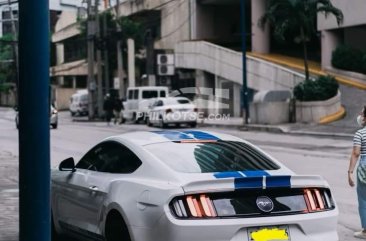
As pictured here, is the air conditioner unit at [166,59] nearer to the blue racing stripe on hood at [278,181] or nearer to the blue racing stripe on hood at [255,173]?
the blue racing stripe on hood at [255,173]

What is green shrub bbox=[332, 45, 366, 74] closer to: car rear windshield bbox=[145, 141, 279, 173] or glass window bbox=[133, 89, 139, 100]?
glass window bbox=[133, 89, 139, 100]

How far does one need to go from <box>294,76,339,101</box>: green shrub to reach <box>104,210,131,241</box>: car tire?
26.1 meters

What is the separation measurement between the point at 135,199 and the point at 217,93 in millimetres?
40927

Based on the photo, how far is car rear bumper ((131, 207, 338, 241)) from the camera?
5.54m

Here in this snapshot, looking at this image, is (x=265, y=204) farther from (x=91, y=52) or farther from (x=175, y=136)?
(x=91, y=52)

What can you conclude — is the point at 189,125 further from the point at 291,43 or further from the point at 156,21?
the point at 156,21

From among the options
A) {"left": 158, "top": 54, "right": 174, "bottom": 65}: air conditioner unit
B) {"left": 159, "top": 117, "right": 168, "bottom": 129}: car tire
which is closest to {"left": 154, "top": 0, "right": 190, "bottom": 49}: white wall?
{"left": 158, "top": 54, "right": 174, "bottom": 65}: air conditioner unit

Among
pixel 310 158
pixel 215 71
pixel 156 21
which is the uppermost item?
pixel 156 21

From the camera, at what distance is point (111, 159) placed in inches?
281

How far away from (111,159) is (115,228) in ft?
3.32

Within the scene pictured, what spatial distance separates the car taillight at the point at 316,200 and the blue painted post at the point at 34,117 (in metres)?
2.63

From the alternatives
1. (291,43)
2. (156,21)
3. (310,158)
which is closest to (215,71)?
(291,43)

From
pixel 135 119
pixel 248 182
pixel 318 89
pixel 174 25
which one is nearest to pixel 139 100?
pixel 135 119

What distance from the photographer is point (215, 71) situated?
150 ft
